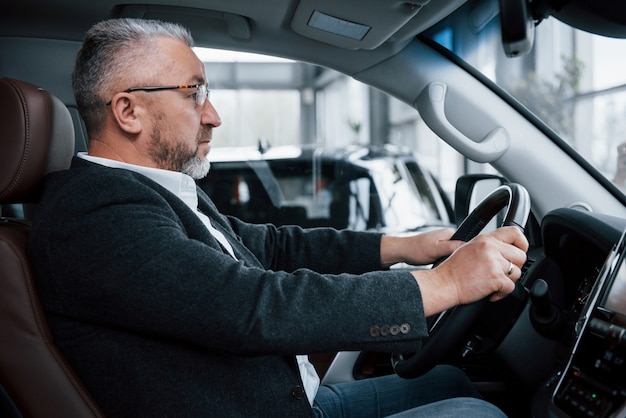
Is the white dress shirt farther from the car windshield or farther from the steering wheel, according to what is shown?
the car windshield

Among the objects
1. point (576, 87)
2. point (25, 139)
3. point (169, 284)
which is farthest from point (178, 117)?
point (576, 87)

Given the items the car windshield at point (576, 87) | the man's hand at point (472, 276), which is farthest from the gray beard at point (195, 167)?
the car windshield at point (576, 87)

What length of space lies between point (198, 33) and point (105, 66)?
778mm

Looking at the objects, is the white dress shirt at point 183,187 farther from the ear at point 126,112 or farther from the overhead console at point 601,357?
the overhead console at point 601,357

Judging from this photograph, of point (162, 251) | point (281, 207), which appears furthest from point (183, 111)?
point (281, 207)

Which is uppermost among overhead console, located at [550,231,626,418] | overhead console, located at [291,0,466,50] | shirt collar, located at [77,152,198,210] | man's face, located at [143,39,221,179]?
overhead console, located at [291,0,466,50]

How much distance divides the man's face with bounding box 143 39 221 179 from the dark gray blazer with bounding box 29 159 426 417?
13 cm

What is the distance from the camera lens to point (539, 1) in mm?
1232

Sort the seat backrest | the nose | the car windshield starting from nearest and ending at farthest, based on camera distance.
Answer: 1. the seat backrest
2. the nose
3. the car windshield

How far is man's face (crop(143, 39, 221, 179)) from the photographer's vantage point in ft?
4.44

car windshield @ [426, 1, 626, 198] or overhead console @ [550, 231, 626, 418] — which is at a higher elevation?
car windshield @ [426, 1, 626, 198]

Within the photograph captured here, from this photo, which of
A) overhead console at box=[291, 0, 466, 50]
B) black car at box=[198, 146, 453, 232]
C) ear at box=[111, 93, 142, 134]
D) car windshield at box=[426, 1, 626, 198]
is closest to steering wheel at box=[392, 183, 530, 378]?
overhead console at box=[291, 0, 466, 50]

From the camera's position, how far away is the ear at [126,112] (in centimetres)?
132

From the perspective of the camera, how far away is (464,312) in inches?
52.7
